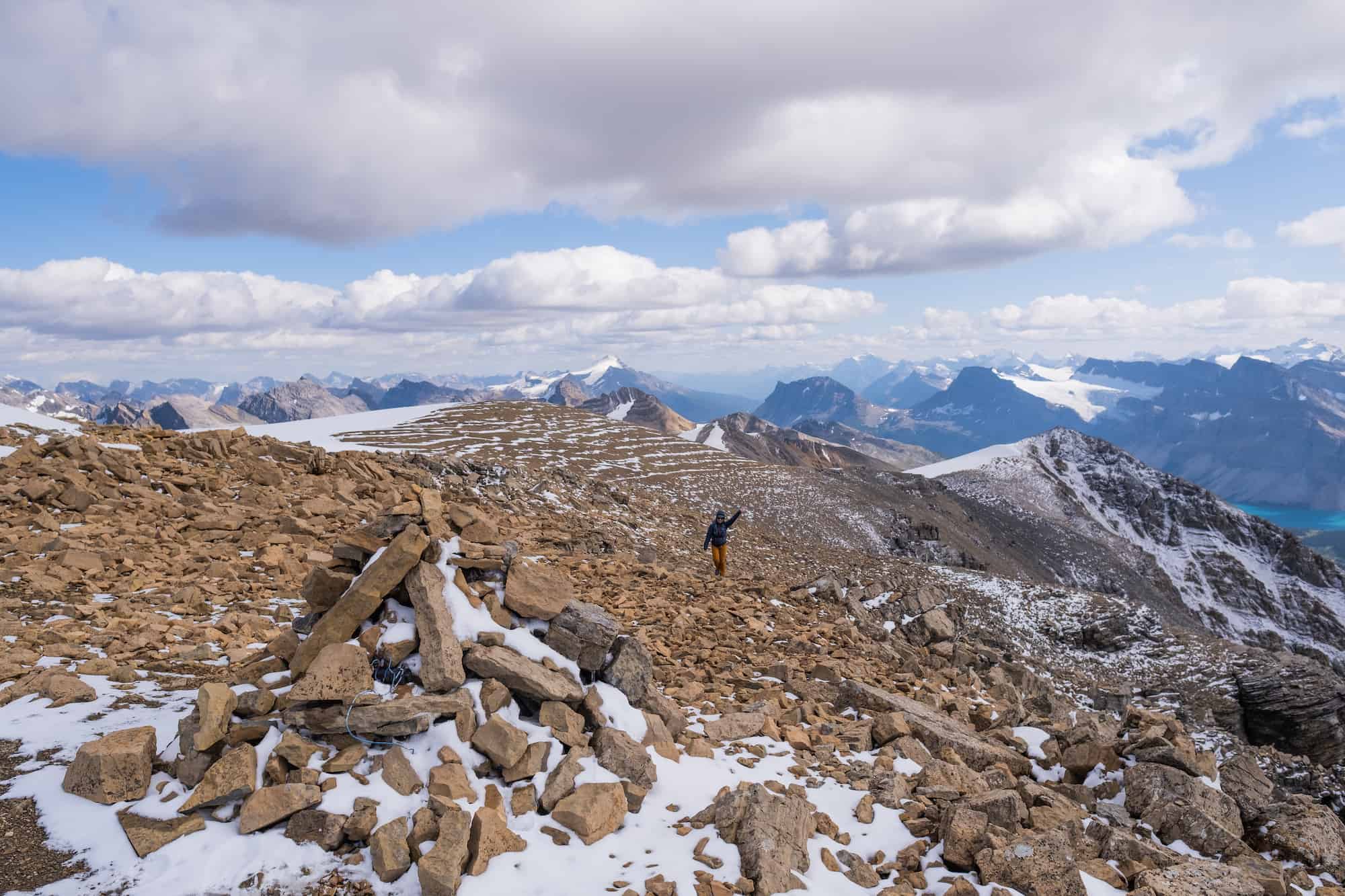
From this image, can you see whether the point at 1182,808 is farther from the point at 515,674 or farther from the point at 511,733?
the point at 515,674

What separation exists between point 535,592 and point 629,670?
80.6 inches

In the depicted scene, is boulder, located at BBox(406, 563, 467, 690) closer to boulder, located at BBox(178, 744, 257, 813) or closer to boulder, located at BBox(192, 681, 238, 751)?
boulder, located at BBox(178, 744, 257, 813)

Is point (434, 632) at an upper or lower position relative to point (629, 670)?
upper

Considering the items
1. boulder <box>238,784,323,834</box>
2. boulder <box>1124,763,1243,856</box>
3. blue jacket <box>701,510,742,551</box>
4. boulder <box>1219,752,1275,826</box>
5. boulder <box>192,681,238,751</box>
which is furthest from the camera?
blue jacket <box>701,510,742,551</box>

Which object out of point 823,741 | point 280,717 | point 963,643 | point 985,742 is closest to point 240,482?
point 280,717

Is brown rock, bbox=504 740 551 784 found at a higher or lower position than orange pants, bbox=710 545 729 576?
higher

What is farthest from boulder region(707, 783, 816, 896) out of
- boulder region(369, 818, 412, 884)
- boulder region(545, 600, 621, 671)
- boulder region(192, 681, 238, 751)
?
boulder region(192, 681, 238, 751)

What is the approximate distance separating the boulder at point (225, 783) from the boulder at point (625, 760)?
169 inches

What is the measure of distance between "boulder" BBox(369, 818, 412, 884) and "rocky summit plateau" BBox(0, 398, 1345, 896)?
48mm

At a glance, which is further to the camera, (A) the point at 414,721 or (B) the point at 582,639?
(B) the point at 582,639

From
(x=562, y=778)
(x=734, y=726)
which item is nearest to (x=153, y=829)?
(x=562, y=778)

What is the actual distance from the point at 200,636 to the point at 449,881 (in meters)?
8.52

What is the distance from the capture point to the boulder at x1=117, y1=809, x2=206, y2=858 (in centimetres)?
730

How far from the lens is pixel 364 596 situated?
32.0 feet
